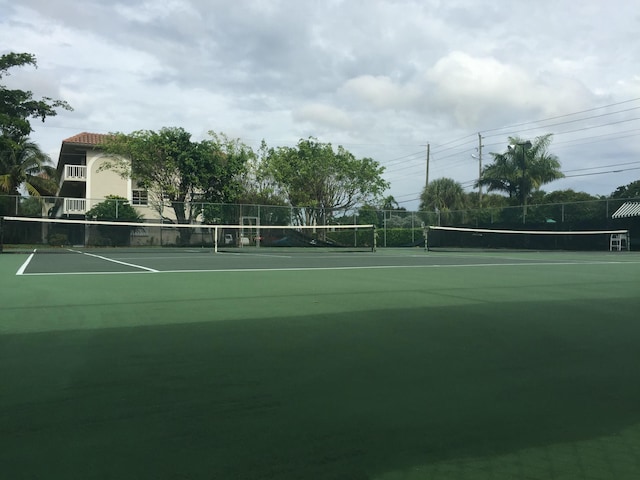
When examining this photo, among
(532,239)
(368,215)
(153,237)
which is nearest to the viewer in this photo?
(153,237)

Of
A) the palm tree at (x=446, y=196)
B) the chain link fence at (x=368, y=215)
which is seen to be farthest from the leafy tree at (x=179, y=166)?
the palm tree at (x=446, y=196)

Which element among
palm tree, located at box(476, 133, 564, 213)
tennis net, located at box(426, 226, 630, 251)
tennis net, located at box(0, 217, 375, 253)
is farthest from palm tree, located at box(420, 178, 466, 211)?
tennis net, located at box(0, 217, 375, 253)

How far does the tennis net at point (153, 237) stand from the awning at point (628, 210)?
1339 centimetres

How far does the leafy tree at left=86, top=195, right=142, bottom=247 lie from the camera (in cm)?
2534

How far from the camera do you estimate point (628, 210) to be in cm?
2730

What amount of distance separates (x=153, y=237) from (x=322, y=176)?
14.9 metres

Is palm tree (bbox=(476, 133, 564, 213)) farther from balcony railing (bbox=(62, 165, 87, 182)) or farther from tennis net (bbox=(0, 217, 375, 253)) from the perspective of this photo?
balcony railing (bbox=(62, 165, 87, 182))

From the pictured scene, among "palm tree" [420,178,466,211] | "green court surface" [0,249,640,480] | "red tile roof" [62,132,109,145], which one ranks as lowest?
"green court surface" [0,249,640,480]

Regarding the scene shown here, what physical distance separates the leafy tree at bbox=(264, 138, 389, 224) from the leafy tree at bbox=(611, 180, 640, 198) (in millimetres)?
29064

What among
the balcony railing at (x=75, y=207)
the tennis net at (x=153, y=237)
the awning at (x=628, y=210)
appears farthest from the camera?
the balcony railing at (x=75, y=207)

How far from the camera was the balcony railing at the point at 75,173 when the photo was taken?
38.6 meters

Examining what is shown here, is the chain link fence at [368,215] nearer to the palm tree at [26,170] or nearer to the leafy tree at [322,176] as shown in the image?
the leafy tree at [322,176]

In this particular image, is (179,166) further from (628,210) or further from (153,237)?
(628,210)

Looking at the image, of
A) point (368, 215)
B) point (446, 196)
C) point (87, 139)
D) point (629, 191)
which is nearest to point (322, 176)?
point (368, 215)
